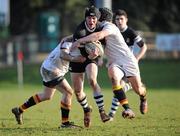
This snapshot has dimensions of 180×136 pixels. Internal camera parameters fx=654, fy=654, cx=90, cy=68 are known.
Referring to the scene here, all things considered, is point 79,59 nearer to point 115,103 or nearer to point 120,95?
point 120,95

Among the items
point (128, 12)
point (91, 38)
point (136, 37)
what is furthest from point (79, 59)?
point (128, 12)

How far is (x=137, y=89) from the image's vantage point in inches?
526

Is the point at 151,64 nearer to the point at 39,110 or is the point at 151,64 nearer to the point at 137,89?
the point at 39,110

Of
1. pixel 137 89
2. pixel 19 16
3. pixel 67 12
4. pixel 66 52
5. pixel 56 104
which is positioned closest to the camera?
pixel 66 52

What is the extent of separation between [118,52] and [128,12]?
130ft

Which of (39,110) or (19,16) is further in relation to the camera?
(19,16)

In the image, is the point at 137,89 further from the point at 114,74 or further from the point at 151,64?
the point at 151,64

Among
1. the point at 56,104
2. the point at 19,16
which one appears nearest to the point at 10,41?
the point at 19,16

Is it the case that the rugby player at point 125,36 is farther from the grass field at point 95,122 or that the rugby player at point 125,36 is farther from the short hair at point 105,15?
the short hair at point 105,15

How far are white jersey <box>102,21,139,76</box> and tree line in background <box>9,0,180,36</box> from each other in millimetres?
37078

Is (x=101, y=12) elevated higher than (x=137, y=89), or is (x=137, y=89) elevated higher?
(x=101, y=12)

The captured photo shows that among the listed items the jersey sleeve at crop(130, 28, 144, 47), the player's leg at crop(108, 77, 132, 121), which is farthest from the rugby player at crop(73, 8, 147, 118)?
the jersey sleeve at crop(130, 28, 144, 47)

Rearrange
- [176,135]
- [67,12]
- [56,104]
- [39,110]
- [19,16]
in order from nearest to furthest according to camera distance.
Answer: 1. [176,135]
2. [39,110]
3. [56,104]
4. [19,16]
5. [67,12]

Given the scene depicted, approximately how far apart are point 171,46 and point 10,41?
34.3ft
